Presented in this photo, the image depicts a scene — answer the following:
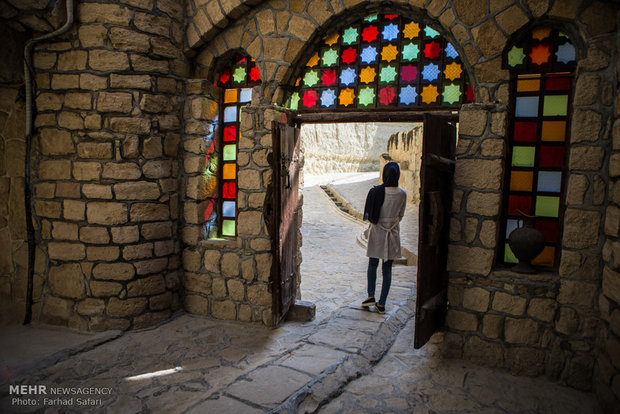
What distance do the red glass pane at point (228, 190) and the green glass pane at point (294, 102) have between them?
1.08 m

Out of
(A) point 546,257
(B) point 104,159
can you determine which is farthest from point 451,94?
(B) point 104,159

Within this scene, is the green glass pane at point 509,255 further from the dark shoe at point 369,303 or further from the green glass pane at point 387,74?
the green glass pane at point 387,74

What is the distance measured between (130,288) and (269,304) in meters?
1.42

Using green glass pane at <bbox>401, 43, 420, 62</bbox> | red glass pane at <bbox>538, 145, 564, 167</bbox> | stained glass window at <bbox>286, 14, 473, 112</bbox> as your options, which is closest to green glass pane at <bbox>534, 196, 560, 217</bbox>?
red glass pane at <bbox>538, 145, 564, 167</bbox>

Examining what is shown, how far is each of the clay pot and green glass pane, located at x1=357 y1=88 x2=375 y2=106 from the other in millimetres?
1716

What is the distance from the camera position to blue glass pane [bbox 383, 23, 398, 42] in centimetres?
388

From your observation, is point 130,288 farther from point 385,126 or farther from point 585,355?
point 385,126

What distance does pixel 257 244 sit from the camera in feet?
13.9

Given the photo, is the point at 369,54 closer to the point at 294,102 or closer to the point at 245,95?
the point at 294,102

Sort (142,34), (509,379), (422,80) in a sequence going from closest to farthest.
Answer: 1. (509,379)
2. (422,80)
3. (142,34)

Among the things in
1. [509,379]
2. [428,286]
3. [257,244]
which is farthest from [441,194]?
[257,244]

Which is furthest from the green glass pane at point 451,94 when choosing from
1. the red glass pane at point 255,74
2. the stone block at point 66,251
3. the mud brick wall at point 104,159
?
the stone block at point 66,251

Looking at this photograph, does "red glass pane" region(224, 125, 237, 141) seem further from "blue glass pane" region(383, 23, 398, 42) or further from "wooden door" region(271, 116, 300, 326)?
"blue glass pane" region(383, 23, 398, 42)

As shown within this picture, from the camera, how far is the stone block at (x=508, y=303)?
3.28 metres
